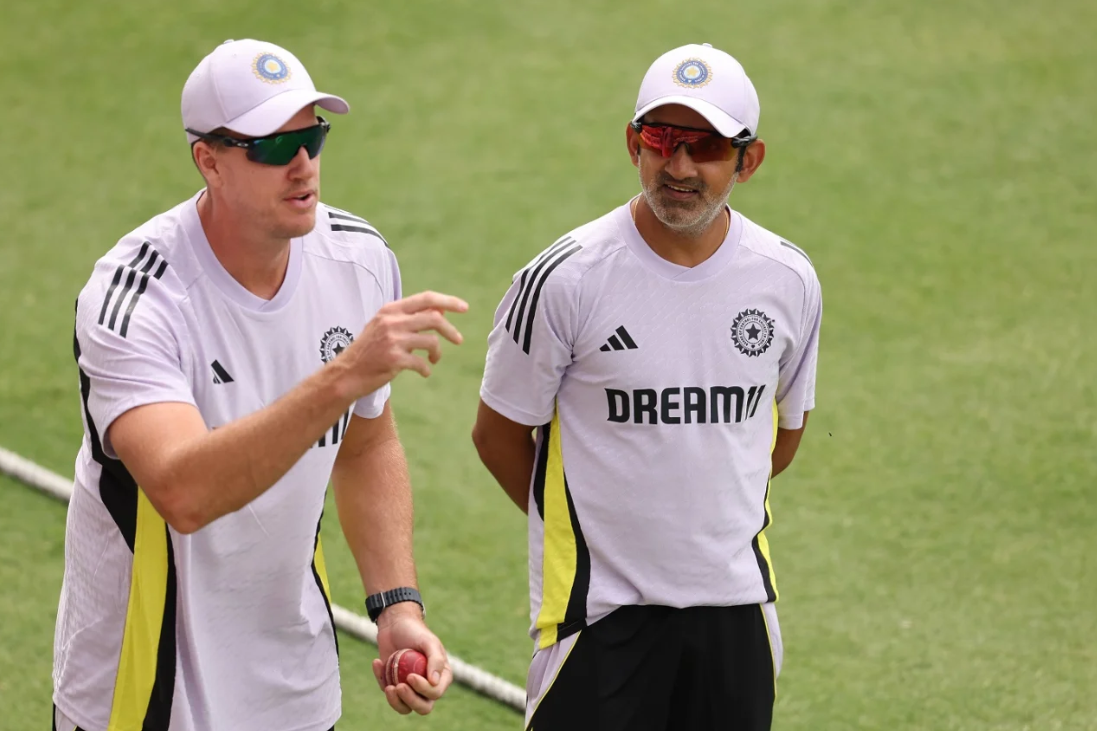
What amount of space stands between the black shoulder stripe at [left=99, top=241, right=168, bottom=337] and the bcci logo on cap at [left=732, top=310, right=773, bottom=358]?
1364 millimetres

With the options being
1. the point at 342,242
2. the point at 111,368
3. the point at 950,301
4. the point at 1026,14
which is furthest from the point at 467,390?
the point at 1026,14

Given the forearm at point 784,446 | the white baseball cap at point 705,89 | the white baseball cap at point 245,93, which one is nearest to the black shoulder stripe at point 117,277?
the white baseball cap at point 245,93

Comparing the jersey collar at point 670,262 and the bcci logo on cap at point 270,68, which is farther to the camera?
the jersey collar at point 670,262

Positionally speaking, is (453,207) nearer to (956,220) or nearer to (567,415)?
(956,220)

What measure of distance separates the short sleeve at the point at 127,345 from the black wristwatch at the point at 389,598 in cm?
75

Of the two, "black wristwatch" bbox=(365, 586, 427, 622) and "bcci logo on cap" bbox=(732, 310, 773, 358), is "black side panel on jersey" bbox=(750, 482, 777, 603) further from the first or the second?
"black wristwatch" bbox=(365, 586, 427, 622)

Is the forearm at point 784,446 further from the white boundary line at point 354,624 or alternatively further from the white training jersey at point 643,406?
the white boundary line at point 354,624

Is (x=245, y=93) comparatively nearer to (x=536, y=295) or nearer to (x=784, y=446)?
(x=536, y=295)

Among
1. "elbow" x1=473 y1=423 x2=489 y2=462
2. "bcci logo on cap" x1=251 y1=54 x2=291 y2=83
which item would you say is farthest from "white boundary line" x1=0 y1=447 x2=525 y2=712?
"bcci logo on cap" x1=251 y1=54 x2=291 y2=83

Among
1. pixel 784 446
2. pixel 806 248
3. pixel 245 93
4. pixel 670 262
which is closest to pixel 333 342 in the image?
pixel 245 93

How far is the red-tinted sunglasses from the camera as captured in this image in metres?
3.58

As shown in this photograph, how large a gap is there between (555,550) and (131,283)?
1.25 m

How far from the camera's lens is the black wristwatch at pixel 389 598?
11.3ft

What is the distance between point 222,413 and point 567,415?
945mm
